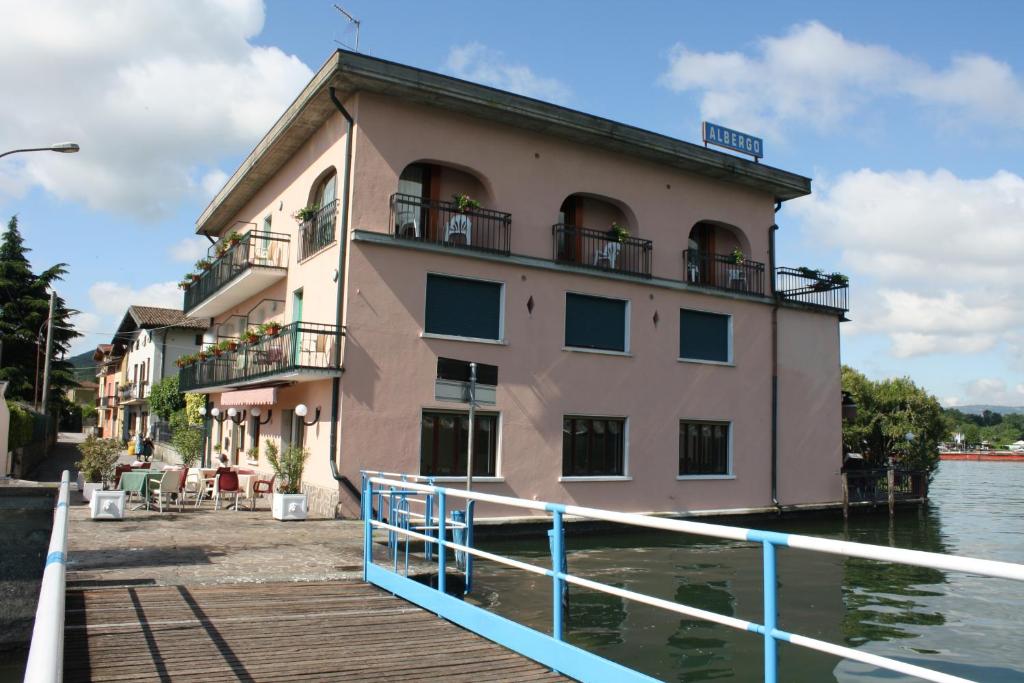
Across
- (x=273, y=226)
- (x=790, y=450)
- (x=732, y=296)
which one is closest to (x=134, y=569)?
(x=273, y=226)

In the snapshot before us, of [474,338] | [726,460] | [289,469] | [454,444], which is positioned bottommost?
[289,469]

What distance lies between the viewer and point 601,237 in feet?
67.2

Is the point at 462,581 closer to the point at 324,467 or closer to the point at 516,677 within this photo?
the point at 516,677

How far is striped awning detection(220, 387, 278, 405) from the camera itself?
738 inches

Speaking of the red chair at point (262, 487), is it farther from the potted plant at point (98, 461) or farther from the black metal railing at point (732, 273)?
the black metal railing at point (732, 273)

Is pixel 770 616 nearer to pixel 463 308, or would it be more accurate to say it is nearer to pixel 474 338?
pixel 474 338

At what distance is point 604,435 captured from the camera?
66.8 feet

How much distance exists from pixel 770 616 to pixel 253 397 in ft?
57.1

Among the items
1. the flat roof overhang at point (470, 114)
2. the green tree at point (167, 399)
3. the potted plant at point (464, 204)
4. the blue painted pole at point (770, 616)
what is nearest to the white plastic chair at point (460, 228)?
the potted plant at point (464, 204)

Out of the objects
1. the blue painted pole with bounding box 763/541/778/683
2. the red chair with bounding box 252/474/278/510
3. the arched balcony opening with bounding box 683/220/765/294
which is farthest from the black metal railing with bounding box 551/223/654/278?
the blue painted pole with bounding box 763/541/778/683

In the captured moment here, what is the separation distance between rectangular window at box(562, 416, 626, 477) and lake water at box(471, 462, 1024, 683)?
167cm

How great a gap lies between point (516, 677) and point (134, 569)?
18.6ft

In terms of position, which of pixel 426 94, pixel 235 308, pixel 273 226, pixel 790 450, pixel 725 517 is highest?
pixel 426 94

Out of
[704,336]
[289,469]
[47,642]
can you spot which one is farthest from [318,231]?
→ [47,642]
